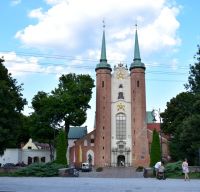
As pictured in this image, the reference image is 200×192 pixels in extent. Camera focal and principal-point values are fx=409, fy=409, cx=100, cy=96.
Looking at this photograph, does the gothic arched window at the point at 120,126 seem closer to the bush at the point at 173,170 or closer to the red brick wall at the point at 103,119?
the red brick wall at the point at 103,119

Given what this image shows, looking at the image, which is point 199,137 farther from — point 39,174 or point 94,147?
point 94,147

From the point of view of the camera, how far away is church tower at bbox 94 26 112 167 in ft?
260

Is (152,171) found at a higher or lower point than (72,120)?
lower

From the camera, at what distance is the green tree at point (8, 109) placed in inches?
1445

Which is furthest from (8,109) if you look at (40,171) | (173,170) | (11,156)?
(11,156)

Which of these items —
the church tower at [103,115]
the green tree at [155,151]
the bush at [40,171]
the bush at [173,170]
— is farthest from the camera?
the church tower at [103,115]

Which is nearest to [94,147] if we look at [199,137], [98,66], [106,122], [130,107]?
[106,122]

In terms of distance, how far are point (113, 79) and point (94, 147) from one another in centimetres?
1433

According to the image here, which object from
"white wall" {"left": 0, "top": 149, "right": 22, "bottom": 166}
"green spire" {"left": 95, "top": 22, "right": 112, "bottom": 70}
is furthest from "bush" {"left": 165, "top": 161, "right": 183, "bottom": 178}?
"green spire" {"left": 95, "top": 22, "right": 112, "bottom": 70}

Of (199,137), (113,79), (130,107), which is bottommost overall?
(199,137)

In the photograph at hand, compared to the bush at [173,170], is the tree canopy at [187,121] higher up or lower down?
higher up

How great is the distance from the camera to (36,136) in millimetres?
73188

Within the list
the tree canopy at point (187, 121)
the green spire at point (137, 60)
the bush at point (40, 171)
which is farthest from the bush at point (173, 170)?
the green spire at point (137, 60)

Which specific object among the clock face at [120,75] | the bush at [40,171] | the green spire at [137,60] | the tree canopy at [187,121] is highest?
the green spire at [137,60]
